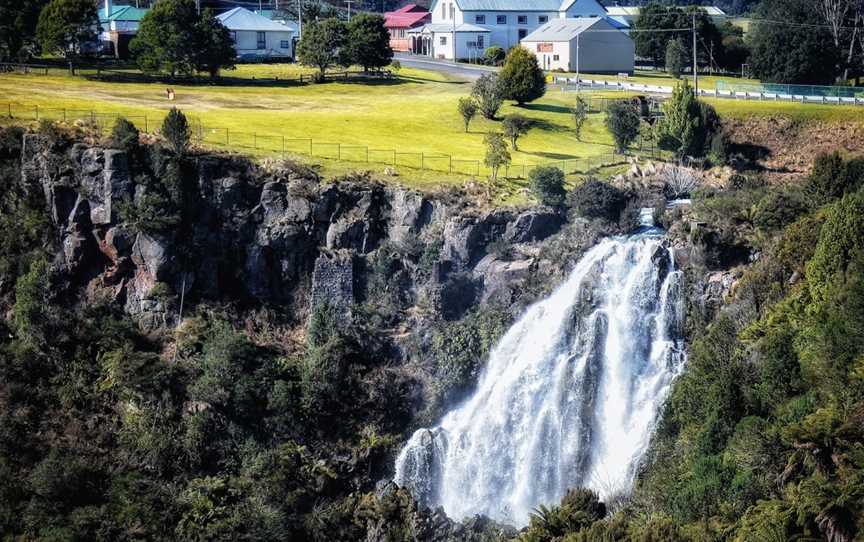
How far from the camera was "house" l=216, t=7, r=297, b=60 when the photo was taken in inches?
4284

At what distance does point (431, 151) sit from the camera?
242 ft

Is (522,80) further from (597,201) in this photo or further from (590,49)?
(597,201)

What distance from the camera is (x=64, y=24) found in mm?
94000

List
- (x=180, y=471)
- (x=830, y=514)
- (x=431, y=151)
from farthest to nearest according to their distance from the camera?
(x=431, y=151)
(x=180, y=471)
(x=830, y=514)

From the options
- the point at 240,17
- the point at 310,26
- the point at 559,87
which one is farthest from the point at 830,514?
the point at 240,17

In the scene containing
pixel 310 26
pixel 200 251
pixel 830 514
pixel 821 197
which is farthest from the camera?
pixel 310 26

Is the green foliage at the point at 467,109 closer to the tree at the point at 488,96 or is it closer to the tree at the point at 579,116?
the tree at the point at 488,96

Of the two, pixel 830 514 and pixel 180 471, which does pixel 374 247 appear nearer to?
pixel 180 471

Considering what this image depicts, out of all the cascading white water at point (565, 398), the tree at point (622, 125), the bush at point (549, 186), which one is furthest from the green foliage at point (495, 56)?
the cascading white water at point (565, 398)

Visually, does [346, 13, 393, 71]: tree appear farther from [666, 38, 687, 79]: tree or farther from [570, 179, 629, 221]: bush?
[570, 179, 629, 221]: bush

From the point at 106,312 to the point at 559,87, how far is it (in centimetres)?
4509

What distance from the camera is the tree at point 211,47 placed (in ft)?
305

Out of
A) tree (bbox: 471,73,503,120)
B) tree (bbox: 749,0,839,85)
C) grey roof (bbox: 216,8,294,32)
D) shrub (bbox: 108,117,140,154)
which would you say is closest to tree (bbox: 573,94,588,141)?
tree (bbox: 471,73,503,120)

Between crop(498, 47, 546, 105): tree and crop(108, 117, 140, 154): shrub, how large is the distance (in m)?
29.4
